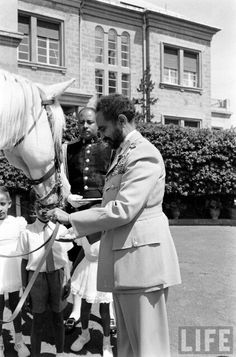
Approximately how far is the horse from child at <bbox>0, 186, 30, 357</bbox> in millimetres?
1034

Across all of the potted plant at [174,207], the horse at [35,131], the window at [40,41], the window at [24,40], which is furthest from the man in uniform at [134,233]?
the window at [24,40]

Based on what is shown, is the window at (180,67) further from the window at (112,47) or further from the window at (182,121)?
the window at (112,47)

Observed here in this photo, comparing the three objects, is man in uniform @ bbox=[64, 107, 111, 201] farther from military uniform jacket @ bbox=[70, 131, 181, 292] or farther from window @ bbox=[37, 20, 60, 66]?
window @ bbox=[37, 20, 60, 66]

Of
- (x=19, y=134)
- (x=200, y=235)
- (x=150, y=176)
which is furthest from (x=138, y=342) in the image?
(x=200, y=235)

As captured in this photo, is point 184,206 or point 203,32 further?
point 203,32

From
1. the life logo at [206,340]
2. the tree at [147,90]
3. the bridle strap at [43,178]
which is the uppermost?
the tree at [147,90]

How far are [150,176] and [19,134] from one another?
36.4 inches

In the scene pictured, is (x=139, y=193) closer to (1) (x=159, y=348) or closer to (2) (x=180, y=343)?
(1) (x=159, y=348)

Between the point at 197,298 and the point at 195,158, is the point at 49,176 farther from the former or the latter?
the point at 195,158

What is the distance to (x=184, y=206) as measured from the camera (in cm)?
1419

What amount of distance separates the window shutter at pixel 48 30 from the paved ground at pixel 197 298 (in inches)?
505

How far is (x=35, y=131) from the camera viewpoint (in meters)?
2.63

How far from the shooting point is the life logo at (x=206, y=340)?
12.0ft

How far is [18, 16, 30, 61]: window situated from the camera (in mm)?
17781
